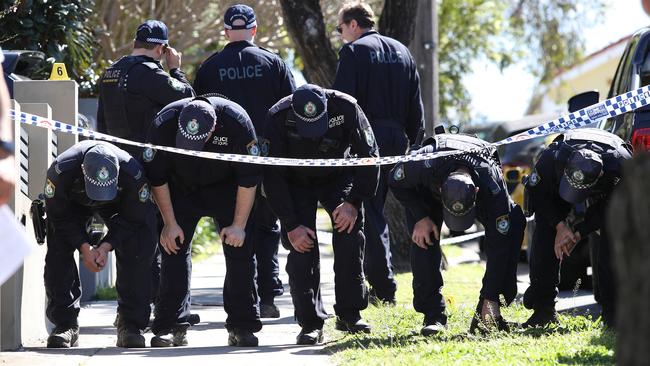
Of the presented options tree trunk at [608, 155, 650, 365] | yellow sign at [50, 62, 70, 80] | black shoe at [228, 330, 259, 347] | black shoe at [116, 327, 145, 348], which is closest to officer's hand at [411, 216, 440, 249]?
black shoe at [228, 330, 259, 347]

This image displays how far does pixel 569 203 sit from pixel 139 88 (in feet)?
9.82

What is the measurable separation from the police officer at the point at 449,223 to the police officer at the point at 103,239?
1.54 metres

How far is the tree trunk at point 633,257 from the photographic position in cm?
299

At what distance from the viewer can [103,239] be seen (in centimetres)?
725

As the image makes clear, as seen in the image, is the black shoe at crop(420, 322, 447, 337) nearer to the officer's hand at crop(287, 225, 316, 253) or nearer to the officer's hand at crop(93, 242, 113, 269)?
the officer's hand at crop(287, 225, 316, 253)

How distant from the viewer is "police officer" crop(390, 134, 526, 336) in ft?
23.5

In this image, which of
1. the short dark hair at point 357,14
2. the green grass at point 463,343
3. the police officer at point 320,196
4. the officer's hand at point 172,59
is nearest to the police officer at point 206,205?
the police officer at point 320,196

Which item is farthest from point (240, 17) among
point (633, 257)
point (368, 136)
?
point (633, 257)

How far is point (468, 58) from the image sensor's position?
30.4 meters

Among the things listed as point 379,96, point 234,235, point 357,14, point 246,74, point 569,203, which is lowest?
point 234,235

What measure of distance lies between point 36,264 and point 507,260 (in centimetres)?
299

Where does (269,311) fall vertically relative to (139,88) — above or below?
below

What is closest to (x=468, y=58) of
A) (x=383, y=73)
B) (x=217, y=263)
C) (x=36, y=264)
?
(x=217, y=263)

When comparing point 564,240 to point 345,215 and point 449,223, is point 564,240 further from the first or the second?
point 345,215
